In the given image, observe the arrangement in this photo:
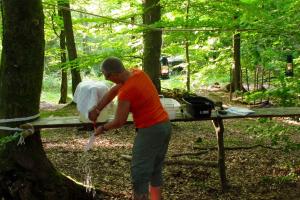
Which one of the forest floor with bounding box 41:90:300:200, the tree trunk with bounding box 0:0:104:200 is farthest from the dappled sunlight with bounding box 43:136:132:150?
the tree trunk with bounding box 0:0:104:200

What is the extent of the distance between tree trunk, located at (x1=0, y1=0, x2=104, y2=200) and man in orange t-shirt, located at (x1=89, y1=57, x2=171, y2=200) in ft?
3.04

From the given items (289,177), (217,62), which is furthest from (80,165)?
(217,62)

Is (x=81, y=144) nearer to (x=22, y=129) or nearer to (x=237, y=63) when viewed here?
(x=22, y=129)

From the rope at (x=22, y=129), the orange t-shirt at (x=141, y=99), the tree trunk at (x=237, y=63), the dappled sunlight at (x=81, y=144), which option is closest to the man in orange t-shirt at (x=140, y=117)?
the orange t-shirt at (x=141, y=99)

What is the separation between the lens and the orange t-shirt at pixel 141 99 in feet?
11.1

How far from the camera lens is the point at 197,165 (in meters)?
5.83

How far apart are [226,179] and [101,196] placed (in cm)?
173

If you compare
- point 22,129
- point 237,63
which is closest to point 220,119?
point 22,129

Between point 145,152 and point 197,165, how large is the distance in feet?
8.07

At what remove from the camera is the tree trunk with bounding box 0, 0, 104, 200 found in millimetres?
3877

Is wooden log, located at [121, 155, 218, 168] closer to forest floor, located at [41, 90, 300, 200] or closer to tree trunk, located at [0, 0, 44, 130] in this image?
forest floor, located at [41, 90, 300, 200]

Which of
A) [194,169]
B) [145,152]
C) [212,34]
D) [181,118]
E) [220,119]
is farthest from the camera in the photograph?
[212,34]

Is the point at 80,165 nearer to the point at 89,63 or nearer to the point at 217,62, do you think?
the point at 89,63

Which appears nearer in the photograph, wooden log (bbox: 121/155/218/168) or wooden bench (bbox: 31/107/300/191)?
wooden bench (bbox: 31/107/300/191)
